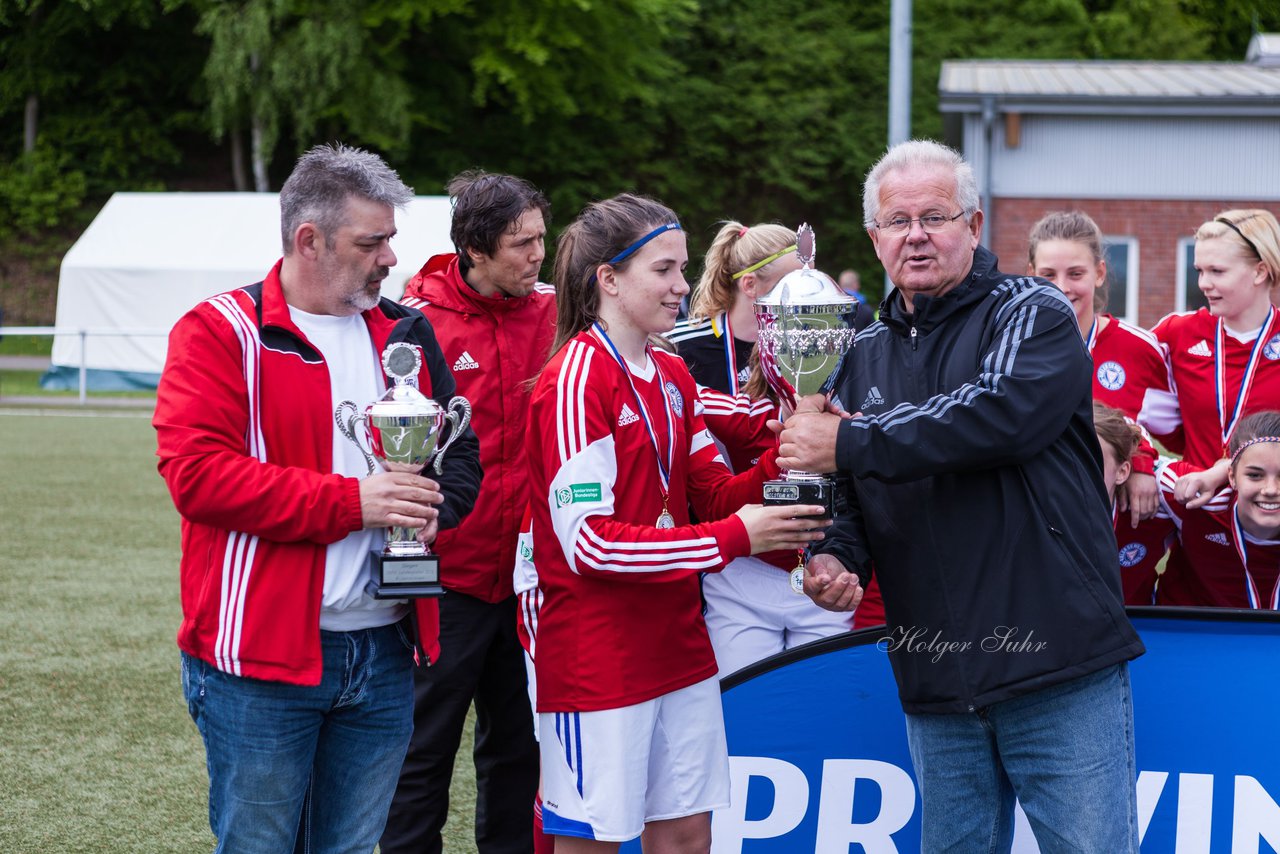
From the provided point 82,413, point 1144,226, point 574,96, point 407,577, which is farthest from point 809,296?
point 574,96

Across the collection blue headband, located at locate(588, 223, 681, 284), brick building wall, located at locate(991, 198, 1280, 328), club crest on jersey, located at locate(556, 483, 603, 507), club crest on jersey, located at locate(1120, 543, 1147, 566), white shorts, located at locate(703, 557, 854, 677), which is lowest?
white shorts, located at locate(703, 557, 854, 677)

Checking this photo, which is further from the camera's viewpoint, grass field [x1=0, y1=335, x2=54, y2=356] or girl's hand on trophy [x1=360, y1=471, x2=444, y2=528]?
grass field [x1=0, y1=335, x2=54, y2=356]

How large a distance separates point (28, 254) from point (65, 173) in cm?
198

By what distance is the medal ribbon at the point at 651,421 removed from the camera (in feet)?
9.81

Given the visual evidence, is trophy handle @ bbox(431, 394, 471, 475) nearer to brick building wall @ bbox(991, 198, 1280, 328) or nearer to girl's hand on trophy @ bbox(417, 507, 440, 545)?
girl's hand on trophy @ bbox(417, 507, 440, 545)

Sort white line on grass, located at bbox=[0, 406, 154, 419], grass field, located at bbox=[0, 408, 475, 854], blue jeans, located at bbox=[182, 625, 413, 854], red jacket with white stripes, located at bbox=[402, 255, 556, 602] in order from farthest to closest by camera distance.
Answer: white line on grass, located at bbox=[0, 406, 154, 419] → grass field, located at bbox=[0, 408, 475, 854] → red jacket with white stripes, located at bbox=[402, 255, 556, 602] → blue jeans, located at bbox=[182, 625, 413, 854]

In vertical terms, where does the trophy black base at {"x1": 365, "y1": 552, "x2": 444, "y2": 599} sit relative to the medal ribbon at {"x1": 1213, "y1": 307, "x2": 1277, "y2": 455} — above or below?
below

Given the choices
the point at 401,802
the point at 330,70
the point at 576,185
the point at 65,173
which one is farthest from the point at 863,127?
the point at 401,802

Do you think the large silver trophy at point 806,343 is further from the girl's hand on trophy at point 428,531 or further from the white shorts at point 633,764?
the girl's hand on trophy at point 428,531

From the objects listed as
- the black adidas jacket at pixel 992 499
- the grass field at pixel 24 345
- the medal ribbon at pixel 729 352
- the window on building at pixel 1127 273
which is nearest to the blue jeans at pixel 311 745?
the black adidas jacket at pixel 992 499

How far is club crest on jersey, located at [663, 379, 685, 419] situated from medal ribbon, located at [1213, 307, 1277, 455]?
6.09ft

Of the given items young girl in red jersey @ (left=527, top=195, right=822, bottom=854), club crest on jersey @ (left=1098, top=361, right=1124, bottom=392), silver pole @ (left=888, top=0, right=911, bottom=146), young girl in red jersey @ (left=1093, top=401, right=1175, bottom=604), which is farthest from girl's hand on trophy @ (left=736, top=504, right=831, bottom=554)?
silver pole @ (left=888, top=0, right=911, bottom=146)

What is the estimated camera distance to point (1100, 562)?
2.61 metres

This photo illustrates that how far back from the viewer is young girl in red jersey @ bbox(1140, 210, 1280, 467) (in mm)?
4020
